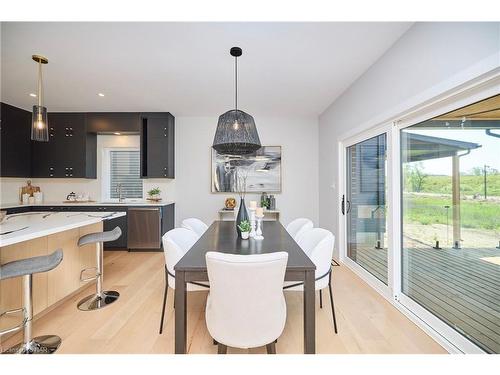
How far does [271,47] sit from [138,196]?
12.8ft

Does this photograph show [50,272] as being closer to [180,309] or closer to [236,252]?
[180,309]

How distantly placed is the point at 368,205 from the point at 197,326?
2569 millimetres

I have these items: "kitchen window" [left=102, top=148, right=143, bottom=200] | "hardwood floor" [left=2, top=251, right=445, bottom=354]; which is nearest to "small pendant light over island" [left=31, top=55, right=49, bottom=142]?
"hardwood floor" [left=2, top=251, right=445, bottom=354]

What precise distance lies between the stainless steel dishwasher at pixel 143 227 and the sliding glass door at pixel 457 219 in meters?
3.77

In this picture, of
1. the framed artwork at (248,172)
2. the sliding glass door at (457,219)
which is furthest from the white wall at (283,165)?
the sliding glass door at (457,219)

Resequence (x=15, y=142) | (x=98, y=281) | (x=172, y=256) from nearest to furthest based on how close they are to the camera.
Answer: (x=172, y=256) → (x=98, y=281) → (x=15, y=142)

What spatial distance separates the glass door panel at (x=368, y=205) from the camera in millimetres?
2730

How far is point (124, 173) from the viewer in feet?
15.6

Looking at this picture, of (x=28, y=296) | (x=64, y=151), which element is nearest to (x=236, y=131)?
(x=28, y=296)

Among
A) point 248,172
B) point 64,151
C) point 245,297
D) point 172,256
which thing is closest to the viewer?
point 245,297

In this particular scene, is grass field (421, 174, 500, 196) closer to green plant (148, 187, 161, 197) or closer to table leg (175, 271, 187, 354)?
table leg (175, 271, 187, 354)

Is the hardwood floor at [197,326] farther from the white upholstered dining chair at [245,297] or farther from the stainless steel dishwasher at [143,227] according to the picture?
the stainless steel dishwasher at [143,227]

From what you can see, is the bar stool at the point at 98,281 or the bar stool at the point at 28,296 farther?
the bar stool at the point at 98,281

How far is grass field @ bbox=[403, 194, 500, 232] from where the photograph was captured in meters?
1.53
